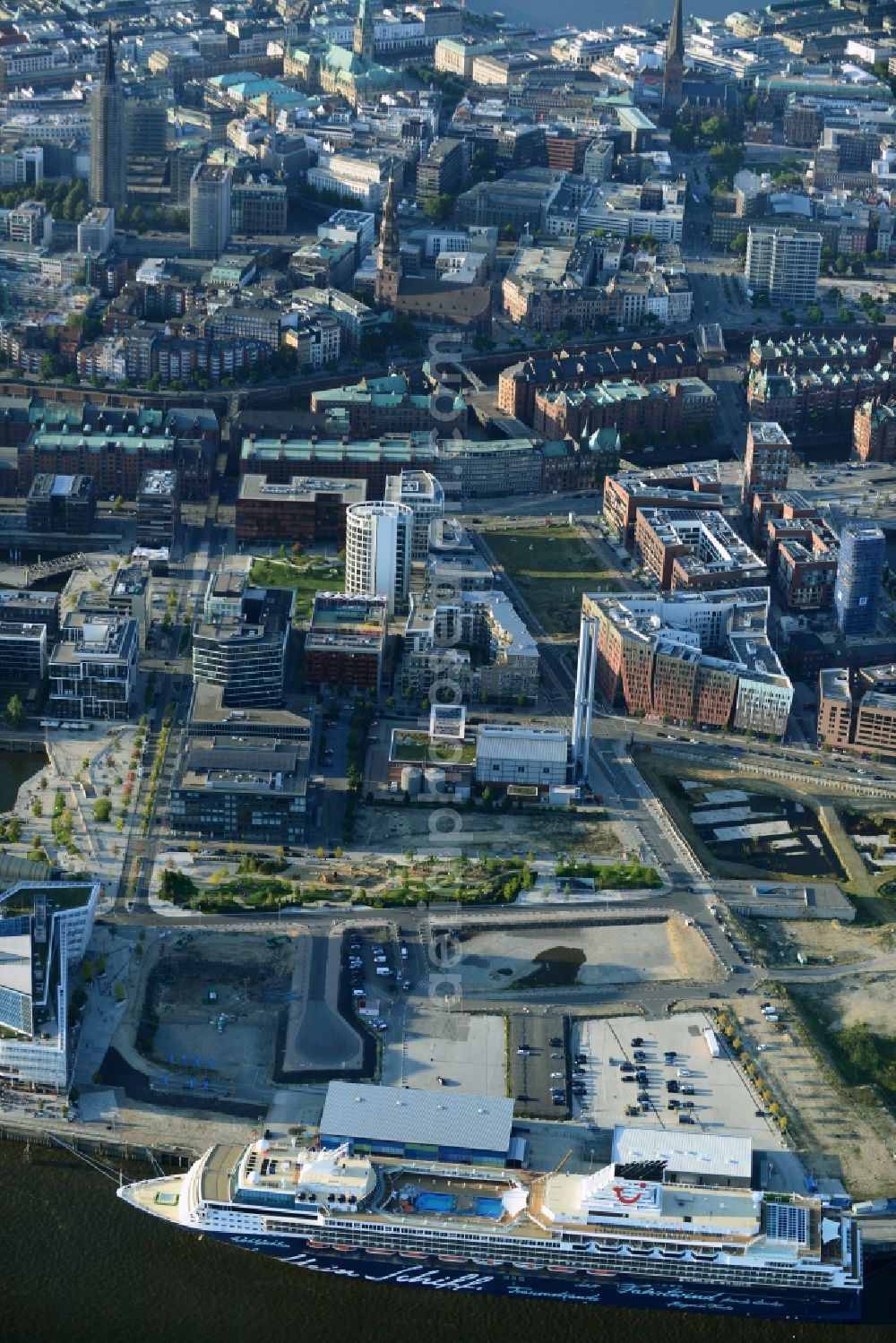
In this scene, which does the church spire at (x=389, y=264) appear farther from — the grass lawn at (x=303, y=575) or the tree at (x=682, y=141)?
the tree at (x=682, y=141)

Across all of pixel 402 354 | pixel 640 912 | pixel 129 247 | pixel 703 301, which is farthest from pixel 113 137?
pixel 640 912

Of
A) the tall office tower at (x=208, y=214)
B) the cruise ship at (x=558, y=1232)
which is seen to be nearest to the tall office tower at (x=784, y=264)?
the tall office tower at (x=208, y=214)

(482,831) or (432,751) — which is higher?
(432,751)

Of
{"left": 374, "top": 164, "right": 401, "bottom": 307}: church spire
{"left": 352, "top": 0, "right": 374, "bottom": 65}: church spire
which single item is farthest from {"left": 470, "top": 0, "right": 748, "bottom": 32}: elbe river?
{"left": 374, "top": 164, "right": 401, "bottom": 307}: church spire

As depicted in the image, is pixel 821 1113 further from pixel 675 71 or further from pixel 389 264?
pixel 675 71

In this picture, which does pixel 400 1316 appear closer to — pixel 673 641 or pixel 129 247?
pixel 673 641

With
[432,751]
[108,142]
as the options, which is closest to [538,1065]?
[432,751]
